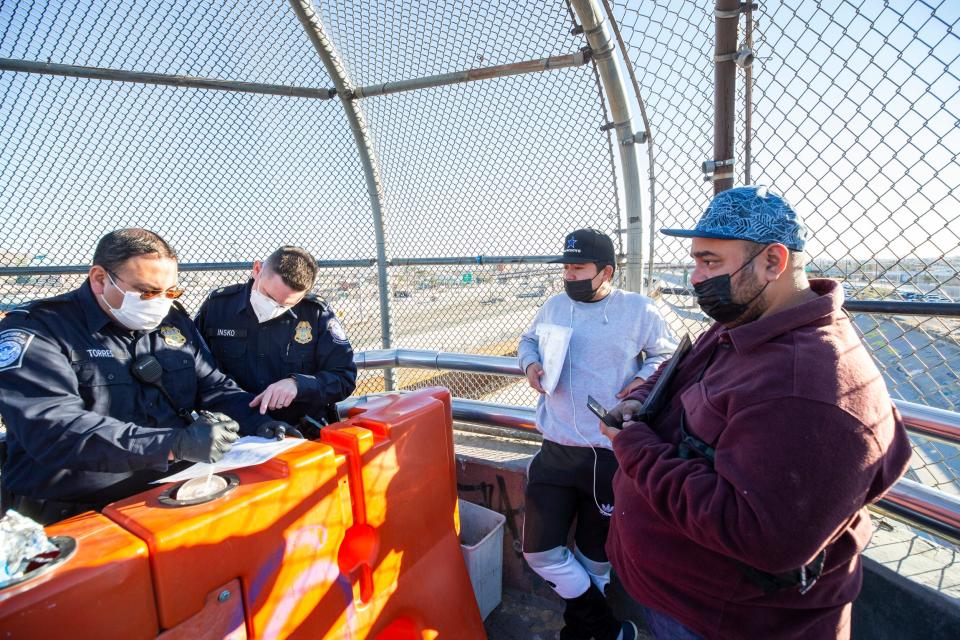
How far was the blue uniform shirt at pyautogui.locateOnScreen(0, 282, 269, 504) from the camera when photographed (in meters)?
1.71

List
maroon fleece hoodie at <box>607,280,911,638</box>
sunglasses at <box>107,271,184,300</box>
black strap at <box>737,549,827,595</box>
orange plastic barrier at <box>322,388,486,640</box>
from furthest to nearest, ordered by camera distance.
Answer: sunglasses at <box>107,271,184,300</box>
orange plastic barrier at <box>322,388,486,640</box>
black strap at <box>737,549,827,595</box>
maroon fleece hoodie at <box>607,280,911,638</box>

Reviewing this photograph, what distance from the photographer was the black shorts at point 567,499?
2.35 meters

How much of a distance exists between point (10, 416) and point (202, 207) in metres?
2.52

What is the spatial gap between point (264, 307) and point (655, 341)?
2.19 m

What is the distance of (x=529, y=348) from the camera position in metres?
2.65

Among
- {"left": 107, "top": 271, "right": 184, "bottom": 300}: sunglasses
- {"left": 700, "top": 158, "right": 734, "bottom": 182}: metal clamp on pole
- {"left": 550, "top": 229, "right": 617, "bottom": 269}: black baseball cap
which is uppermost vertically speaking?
{"left": 700, "top": 158, "right": 734, "bottom": 182}: metal clamp on pole

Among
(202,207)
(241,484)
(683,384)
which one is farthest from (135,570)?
(202,207)

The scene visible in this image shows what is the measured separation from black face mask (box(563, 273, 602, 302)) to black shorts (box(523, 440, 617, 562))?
2.59 ft

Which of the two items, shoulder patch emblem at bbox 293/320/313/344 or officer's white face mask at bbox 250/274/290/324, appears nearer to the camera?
officer's white face mask at bbox 250/274/290/324

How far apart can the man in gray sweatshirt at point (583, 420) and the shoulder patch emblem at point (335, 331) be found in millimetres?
1248

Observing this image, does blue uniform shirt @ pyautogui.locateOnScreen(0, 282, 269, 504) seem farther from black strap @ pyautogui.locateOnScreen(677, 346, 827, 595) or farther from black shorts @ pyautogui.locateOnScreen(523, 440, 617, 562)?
black strap @ pyautogui.locateOnScreen(677, 346, 827, 595)

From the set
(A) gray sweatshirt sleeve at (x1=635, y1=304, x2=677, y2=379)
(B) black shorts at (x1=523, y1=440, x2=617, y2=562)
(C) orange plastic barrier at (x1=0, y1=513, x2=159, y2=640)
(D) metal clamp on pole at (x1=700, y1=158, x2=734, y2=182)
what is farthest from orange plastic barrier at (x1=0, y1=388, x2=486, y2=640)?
(D) metal clamp on pole at (x1=700, y1=158, x2=734, y2=182)

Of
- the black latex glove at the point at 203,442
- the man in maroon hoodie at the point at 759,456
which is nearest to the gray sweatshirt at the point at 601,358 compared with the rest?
the man in maroon hoodie at the point at 759,456

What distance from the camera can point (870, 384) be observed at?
119 cm
